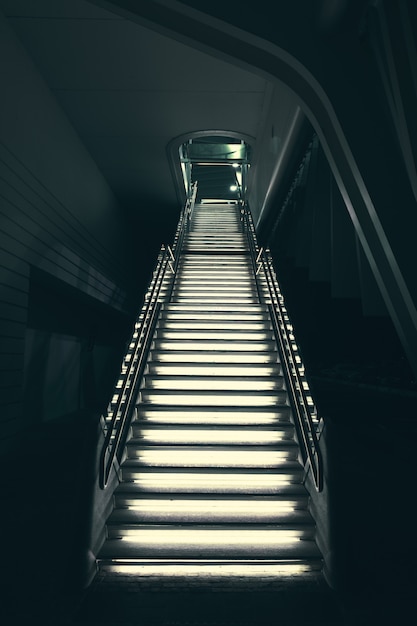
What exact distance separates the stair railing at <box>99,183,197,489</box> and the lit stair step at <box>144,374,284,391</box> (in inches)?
10.8

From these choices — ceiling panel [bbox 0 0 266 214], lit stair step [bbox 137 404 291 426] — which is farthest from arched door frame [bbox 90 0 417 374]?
ceiling panel [bbox 0 0 266 214]

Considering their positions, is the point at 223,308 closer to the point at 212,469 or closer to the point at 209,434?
the point at 209,434

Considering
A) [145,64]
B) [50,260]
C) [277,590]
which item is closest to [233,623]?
[277,590]

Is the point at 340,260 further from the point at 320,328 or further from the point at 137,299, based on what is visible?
the point at 137,299

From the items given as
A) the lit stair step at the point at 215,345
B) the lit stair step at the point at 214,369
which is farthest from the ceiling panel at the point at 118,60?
the lit stair step at the point at 214,369

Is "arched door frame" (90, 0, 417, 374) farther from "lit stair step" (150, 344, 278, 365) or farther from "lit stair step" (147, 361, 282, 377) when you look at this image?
"lit stair step" (150, 344, 278, 365)

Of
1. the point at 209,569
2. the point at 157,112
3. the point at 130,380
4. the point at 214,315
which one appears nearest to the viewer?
the point at 209,569

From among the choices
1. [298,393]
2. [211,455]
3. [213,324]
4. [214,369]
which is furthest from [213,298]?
[211,455]

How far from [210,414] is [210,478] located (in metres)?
0.82

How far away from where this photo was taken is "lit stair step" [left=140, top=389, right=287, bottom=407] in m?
4.79

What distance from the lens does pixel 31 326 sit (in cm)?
782

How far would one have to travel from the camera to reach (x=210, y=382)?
506 cm

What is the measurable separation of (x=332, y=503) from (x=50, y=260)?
6.36 m

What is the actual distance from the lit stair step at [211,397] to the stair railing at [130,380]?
0.83ft
